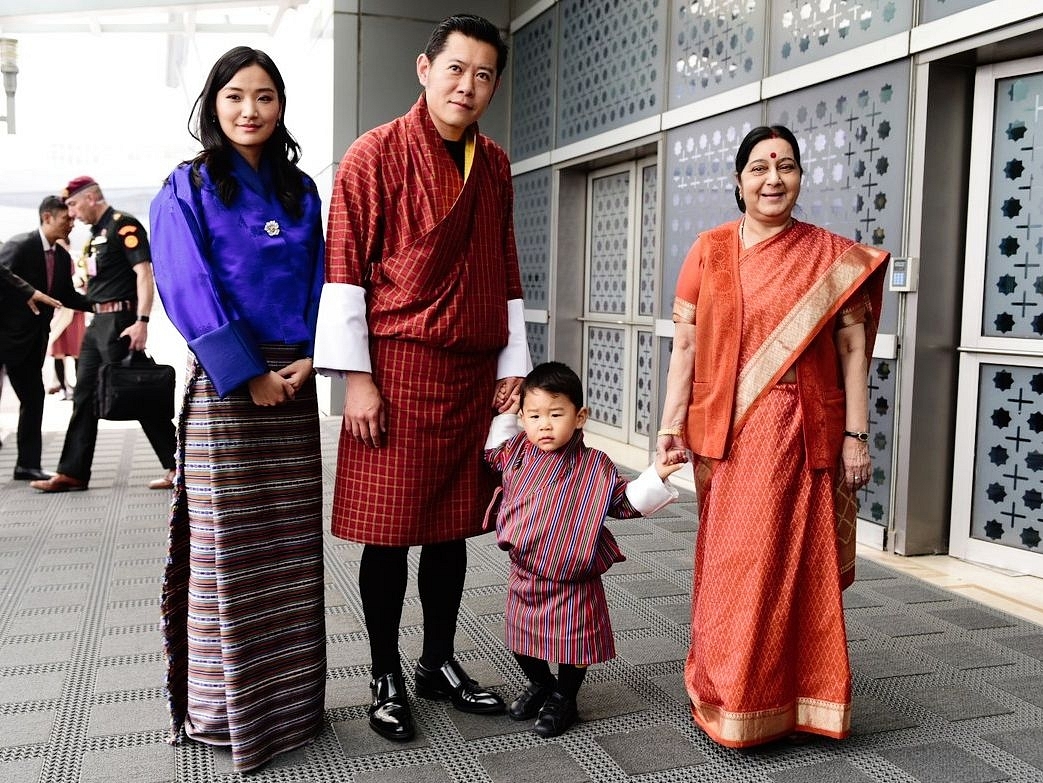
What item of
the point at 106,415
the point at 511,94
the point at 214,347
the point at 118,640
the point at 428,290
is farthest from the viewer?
the point at 511,94

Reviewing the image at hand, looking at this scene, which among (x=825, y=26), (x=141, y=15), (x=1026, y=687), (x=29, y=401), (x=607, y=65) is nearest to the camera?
(x=1026, y=687)

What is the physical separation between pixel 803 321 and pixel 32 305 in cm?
449

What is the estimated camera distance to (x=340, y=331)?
203 cm

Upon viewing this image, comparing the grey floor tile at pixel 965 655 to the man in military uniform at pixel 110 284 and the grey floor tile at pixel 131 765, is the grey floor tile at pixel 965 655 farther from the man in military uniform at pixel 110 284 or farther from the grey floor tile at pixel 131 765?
the man in military uniform at pixel 110 284

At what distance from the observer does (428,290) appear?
2100mm

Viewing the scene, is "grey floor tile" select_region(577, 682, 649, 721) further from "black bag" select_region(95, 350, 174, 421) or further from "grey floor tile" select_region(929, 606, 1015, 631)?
"black bag" select_region(95, 350, 174, 421)

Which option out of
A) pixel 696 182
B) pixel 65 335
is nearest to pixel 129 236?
pixel 696 182

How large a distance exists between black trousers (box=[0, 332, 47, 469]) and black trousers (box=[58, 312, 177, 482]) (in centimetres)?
35

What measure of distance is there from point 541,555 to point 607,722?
481 millimetres

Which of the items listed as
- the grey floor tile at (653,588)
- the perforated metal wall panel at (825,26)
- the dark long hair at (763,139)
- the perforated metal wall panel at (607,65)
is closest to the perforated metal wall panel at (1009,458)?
the grey floor tile at (653,588)

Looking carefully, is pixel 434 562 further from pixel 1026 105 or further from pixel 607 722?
pixel 1026 105

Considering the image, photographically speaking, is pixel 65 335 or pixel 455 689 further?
pixel 65 335

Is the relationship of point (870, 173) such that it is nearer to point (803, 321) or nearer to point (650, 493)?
point (803, 321)

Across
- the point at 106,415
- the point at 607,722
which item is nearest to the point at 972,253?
the point at 607,722
